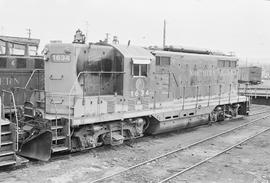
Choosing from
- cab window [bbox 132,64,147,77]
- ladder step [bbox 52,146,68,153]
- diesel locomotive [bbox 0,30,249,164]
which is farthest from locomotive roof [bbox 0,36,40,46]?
ladder step [bbox 52,146,68,153]

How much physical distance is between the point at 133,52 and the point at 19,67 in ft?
12.1

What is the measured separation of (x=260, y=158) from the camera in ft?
31.0

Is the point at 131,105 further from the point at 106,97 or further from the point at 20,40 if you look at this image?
the point at 20,40

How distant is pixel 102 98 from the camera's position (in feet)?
30.3

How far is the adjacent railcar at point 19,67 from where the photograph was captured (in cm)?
1026

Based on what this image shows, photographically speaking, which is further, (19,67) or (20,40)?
(20,40)

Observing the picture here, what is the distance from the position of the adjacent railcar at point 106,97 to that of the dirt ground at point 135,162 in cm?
35

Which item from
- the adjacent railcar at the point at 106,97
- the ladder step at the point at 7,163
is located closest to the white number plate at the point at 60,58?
the adjacent railcar at the point at 106,97

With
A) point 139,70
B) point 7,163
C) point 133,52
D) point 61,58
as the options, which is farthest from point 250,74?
point 7,163

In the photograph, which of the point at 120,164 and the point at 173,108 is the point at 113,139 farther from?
the point at 173,108

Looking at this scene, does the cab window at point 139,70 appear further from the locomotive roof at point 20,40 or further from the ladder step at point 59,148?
the locomotive roof at point 20,40

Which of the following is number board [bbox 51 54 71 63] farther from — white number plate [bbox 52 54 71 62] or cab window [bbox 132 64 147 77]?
cab window [bbox 132 64 147 77]

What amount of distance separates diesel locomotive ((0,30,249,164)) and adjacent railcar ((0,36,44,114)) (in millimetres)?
903

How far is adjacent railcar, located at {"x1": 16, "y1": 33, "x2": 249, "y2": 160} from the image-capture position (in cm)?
858
